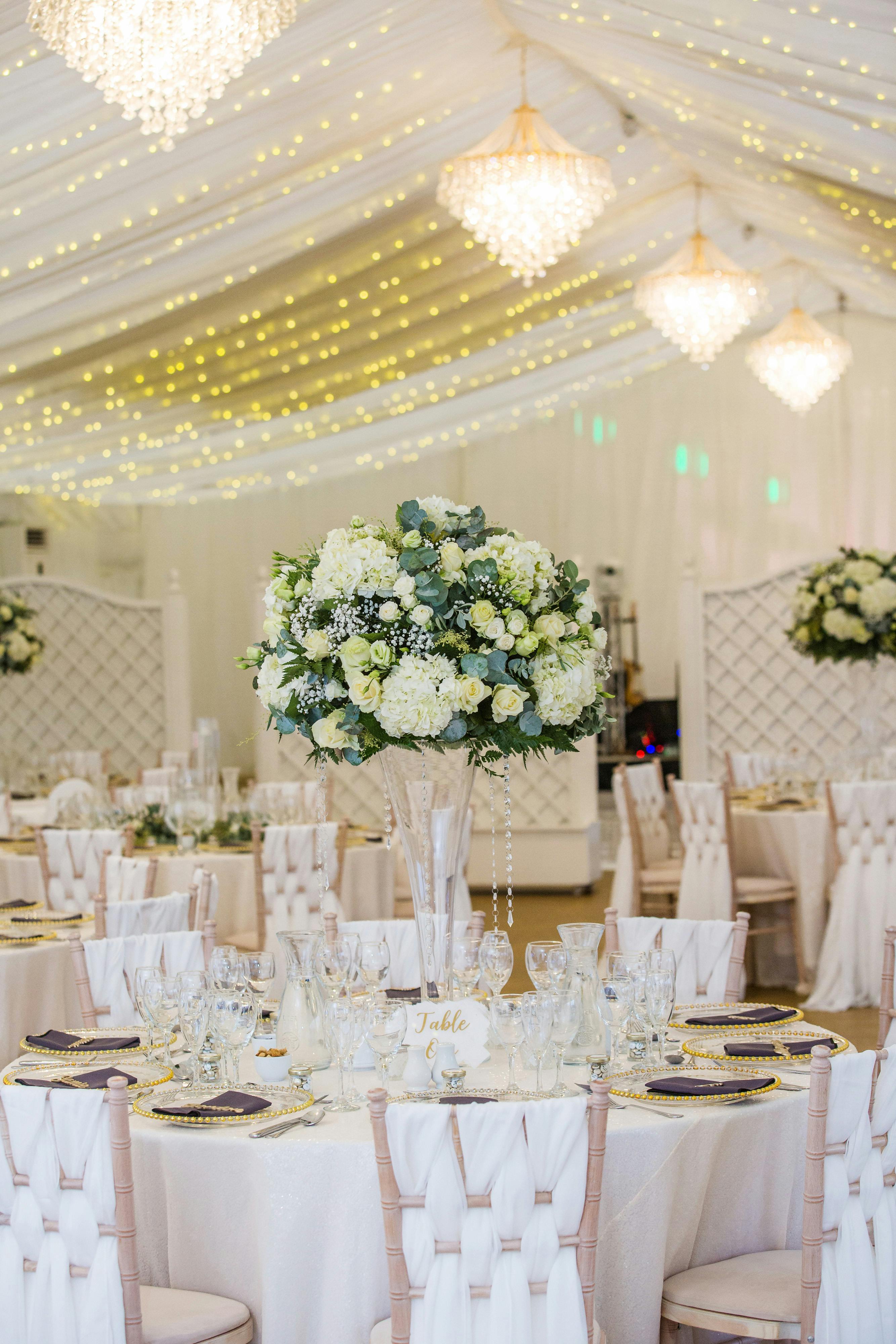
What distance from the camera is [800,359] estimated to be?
8.42m

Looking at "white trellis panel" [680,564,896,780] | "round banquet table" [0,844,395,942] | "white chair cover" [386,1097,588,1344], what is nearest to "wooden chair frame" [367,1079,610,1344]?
"white chair cover" [386,1097,588,1344]

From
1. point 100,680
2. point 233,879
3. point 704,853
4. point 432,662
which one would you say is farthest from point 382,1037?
point 100,680

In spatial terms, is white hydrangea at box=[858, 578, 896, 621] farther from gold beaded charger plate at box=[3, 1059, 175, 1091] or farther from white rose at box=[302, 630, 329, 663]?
gold beaded charger plate at box=[3, 1059, 175, 1091]

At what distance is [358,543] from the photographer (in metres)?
2.66

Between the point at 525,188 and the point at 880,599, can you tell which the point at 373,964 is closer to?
the point at 525,188

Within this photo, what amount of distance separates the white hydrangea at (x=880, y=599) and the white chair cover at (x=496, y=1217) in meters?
5.40

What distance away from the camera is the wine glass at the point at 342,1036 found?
2.40m

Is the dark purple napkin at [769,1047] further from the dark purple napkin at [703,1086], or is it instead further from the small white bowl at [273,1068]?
the small white bowl at [273,1068]

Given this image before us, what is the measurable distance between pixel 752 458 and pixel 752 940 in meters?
5.06

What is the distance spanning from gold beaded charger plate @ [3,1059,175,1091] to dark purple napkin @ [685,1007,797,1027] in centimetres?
105

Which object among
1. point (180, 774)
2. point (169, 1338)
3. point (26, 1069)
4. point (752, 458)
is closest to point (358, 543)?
point (26, 1069)

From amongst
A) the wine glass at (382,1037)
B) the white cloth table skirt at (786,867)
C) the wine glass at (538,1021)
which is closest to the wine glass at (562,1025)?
the wine glass at (538,1021)

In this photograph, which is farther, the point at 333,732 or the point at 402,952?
the point at 402,952

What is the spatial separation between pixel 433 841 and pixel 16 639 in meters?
6.63
